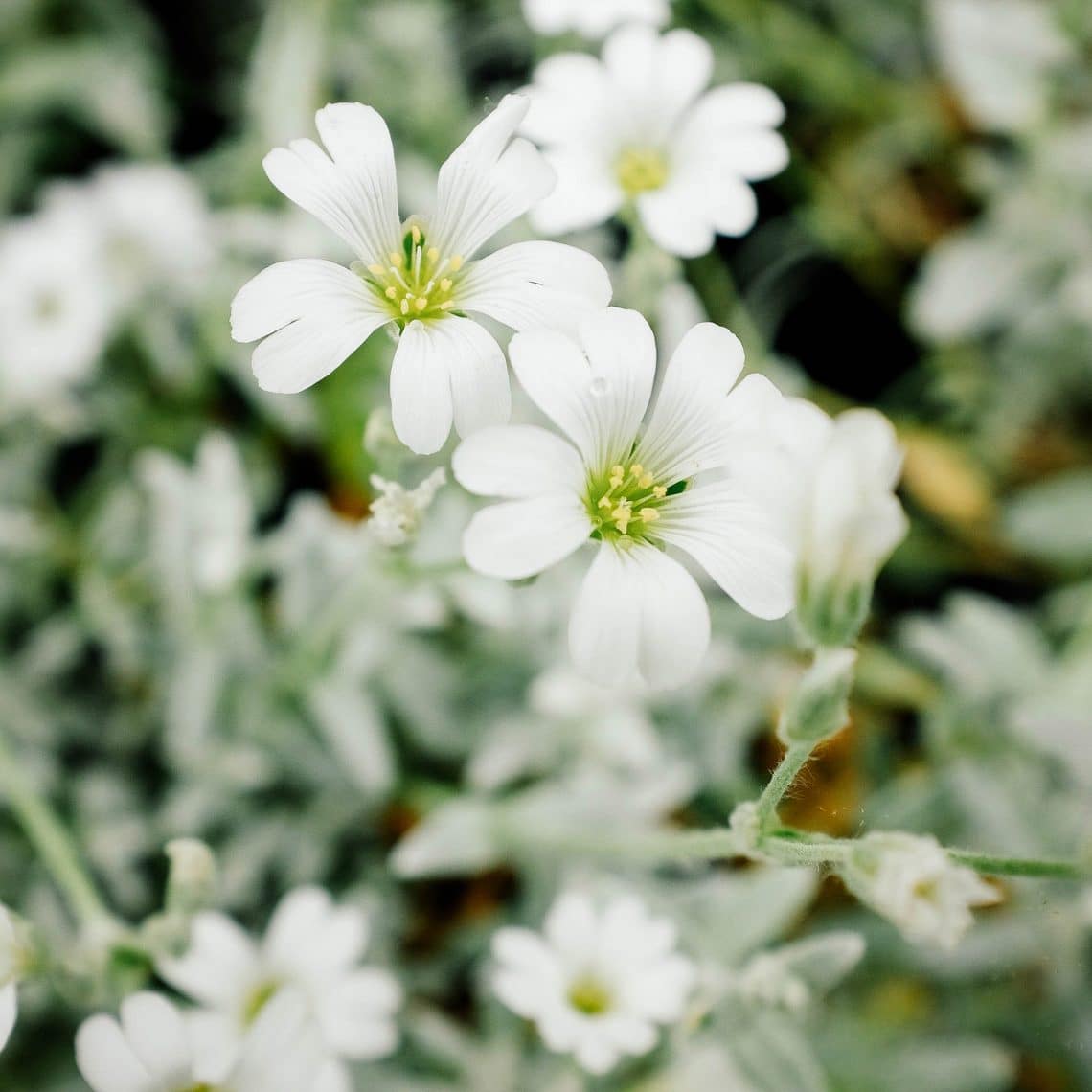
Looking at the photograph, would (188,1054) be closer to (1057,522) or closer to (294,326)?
(294,326)

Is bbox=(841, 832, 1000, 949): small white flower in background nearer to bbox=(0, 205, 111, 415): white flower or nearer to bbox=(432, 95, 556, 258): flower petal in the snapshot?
bbox=(432, 95, 556, 258): flower petal

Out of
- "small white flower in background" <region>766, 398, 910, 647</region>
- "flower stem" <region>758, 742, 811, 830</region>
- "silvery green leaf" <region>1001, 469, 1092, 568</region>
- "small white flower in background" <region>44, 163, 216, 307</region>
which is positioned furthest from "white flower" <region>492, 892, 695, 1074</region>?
"small white flower in background" <region>44, 163, 216, 307</region>

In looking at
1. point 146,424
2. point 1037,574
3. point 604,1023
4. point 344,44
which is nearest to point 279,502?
point 146,424

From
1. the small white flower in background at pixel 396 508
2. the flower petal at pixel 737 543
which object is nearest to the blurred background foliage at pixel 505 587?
the small white flower in background at pixel 396 508

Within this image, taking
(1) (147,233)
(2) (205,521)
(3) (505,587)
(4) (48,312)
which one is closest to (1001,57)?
(3) (505,587)

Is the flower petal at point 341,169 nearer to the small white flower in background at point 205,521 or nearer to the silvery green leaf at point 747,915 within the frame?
the small white flower in background at point 205,521
